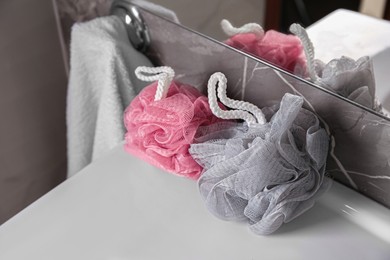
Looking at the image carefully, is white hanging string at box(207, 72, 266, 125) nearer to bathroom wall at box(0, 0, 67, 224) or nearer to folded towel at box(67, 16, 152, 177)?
folded towel at box(67, 16, 152, 177)

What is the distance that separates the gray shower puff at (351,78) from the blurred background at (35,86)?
0.54ft

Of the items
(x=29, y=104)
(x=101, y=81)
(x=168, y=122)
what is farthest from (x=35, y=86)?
(x=168, y=122)

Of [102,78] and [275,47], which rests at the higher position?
[275,47]

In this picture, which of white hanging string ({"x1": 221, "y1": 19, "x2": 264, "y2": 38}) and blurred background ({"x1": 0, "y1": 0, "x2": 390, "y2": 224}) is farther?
blurred background ({"x1": 0, "y1": 0, "x2": 390, "y2": 224})

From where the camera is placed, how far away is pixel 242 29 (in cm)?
61

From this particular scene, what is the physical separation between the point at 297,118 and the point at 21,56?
563mm

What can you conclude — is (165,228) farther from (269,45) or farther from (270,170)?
(269,45)

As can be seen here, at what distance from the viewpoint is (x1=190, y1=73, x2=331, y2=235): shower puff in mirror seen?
1.71 feet

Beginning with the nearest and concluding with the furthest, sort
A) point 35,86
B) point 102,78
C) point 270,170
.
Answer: point 270,170
point 102,78
point 35,86

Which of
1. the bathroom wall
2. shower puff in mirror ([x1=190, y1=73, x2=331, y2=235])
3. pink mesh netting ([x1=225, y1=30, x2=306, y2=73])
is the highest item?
pink mesh netting ([x1=225, y1=30, x2=306, y2=73])

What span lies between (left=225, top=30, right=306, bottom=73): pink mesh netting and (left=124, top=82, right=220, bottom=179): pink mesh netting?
9 centimetres

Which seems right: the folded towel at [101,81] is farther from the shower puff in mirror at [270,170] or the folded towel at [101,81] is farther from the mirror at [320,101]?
the shower puff in mirror at [270,170]

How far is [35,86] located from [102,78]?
0.21 metres

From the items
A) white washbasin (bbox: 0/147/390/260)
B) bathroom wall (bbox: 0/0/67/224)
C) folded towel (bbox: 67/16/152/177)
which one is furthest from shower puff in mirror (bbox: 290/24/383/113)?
bathroom wall (bbox: 0/0/67/224)
